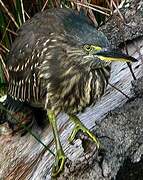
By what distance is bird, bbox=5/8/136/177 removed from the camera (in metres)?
2.87

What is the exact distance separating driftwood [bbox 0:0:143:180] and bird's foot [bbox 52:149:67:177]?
4 centimetres

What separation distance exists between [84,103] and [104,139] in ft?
0.81

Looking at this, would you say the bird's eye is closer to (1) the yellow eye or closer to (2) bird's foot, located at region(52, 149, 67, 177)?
(1) the yellow eye

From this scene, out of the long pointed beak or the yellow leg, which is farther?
the yellow leg

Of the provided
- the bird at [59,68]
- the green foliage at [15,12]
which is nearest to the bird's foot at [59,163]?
the bird at [59,68]

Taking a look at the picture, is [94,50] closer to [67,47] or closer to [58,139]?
[67,47]

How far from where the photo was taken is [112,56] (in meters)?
2.66

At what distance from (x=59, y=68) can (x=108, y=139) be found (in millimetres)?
365

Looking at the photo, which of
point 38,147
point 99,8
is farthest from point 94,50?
point 99,8

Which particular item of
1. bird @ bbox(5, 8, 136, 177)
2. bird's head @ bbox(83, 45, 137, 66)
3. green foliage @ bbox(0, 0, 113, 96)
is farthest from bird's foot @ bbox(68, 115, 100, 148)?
green foliage @ bbox(0, 0, 113, 96)

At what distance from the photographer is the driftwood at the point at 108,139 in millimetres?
2764

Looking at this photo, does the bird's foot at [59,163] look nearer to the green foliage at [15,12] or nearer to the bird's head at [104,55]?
the bird's head at [104,55]

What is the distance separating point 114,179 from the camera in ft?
9.01

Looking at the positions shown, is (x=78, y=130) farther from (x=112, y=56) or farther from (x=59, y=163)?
(x=112, y=56)
